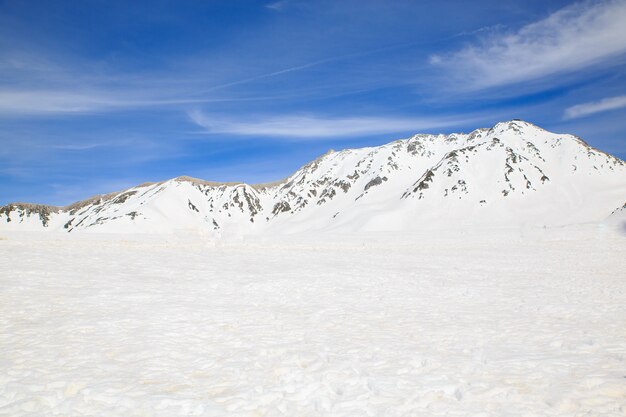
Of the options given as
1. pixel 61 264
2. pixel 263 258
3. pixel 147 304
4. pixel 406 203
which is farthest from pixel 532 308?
pixel 406 203

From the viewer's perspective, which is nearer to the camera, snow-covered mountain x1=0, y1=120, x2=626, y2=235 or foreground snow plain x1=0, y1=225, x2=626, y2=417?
foreground snow plain x1=0, y1=225, x2=626, y2=417

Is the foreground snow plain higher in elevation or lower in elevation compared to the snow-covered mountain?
lower

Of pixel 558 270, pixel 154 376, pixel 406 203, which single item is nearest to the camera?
pixel 154 376

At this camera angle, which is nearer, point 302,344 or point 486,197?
point 302,344

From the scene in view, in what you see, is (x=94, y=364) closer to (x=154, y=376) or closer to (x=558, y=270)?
(x=154, y=376)

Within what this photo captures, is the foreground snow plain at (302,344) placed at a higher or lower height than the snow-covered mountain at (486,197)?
lower

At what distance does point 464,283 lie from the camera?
20.5 metres

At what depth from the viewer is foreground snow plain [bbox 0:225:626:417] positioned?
6.94 m

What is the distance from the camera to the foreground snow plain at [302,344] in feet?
22.8

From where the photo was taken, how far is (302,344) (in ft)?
33.6

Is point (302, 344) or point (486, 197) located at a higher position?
point (486, 197)

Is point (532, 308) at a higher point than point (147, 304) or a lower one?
lower

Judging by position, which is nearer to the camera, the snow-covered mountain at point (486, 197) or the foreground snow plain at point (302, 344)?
the foreground snow plain at point (302, 344)

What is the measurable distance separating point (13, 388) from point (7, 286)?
34.2 feet
